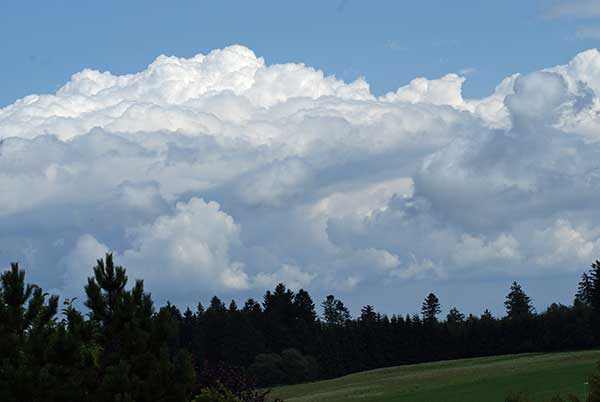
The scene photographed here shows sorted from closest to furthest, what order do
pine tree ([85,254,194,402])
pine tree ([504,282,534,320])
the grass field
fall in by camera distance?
pine tree ([85,254,194,402])
the grass field
pine tree ([504,282,534,320])

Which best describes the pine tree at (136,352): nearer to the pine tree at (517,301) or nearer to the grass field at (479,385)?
the grass field at (479,385)

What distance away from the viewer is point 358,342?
16938 cm

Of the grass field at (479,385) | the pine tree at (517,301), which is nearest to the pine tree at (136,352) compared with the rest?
the grass field at (479,385)

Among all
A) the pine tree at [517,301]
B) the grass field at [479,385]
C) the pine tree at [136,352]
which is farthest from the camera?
the pine tree at [517,301]

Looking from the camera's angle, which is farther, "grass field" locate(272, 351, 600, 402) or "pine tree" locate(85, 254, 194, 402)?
"grass field" locate(272, 351, 600, 402)

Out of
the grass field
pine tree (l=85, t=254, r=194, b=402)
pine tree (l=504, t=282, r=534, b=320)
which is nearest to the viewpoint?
pine tree (l=85, t=254, r=194, b=402)

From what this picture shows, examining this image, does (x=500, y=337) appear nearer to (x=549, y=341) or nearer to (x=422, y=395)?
(x=549, y=341)

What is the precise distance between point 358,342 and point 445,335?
15335 mm

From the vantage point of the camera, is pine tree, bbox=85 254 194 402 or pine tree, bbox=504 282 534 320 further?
pine tree, bbox=504 282 534 320

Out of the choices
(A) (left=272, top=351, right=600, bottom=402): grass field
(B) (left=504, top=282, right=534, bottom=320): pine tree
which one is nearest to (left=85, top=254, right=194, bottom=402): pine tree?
(A) (left=272, top=351, right=600, bottom=402): grass field

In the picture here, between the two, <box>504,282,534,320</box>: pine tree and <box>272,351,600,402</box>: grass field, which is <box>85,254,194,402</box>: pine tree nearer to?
Result: <box>272,351,600,402</box>: grass field

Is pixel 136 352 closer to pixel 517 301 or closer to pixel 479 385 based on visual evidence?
pixel 479 385

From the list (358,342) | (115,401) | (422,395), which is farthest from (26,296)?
(358,342)

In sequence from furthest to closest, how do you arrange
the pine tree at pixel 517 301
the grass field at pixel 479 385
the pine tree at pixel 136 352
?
the pine tree at pixel 517 301
the grass field at pixel 479 385
the pine tree at pixel 136 352
